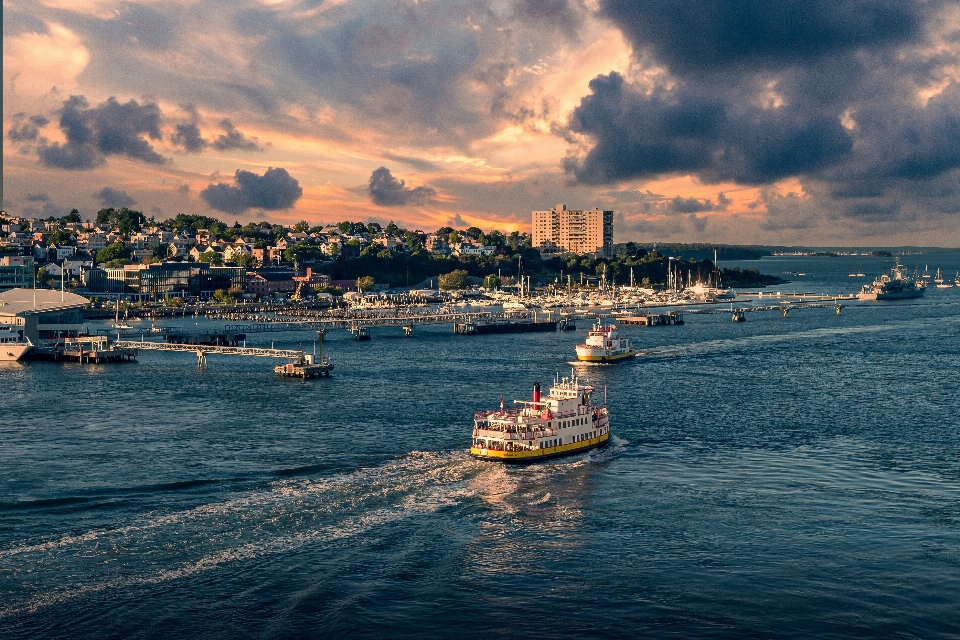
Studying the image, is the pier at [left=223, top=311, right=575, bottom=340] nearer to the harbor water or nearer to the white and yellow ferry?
the harbor water

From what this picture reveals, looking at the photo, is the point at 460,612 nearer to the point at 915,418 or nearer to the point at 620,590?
the point at 620,590

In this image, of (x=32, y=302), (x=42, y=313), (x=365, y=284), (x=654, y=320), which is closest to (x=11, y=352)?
(x=42, y=313)

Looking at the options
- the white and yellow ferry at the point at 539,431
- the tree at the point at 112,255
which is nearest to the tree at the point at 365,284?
the tree at the point at 112,255

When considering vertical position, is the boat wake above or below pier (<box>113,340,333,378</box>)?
below

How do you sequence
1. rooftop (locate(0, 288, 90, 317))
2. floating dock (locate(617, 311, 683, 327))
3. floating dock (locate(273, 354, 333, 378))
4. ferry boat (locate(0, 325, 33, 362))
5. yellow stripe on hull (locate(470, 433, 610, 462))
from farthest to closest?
floating dock (locate(617, 311, 683, 327)) → rooftop (locate(0, 288, 90, 317)) → ferry boat (locate(0, 325, 33, 362)) → floating dock (locate(273, 354, 333, 378)) → yellow stripe on hull (locate(470, 433, 610, 462))

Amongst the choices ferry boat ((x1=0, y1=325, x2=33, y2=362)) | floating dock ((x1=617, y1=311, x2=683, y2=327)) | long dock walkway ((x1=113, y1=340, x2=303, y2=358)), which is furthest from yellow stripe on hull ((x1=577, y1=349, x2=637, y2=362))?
ferry boat ((x1=0, y1=325, x2=33, y2=362))

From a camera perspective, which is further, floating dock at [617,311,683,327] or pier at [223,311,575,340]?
floating dock at [617,311,683,327]

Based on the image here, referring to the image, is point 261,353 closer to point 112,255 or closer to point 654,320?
point 654,320
